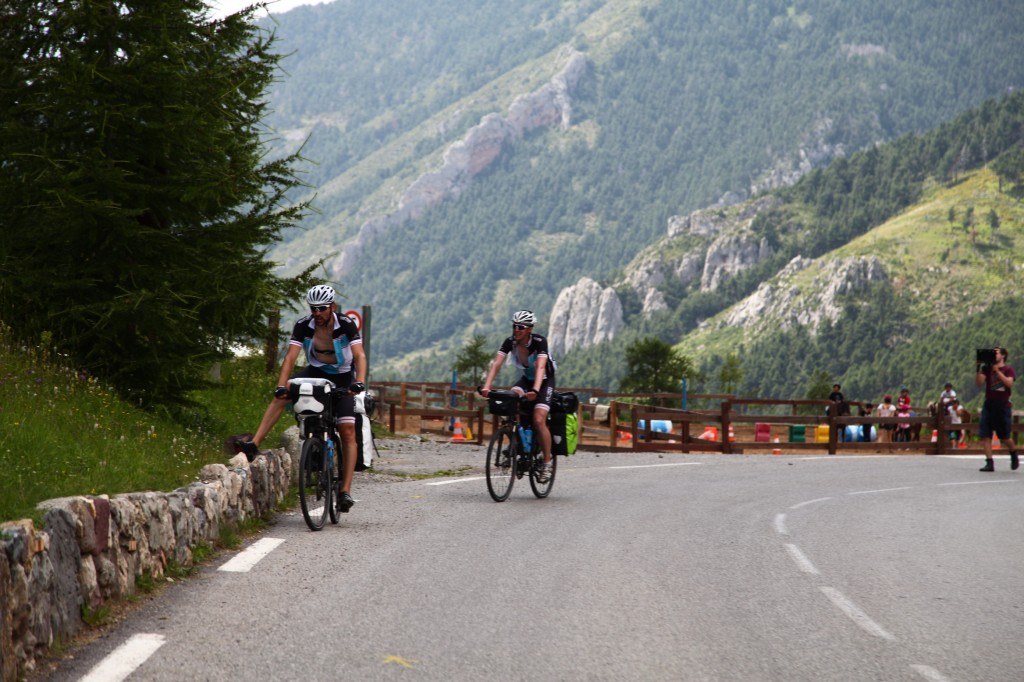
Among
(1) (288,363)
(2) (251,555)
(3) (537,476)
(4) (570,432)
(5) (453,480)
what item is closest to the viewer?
(2) (251,555)

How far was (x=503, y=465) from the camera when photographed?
42.2 feet

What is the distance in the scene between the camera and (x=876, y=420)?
28719 millimetres

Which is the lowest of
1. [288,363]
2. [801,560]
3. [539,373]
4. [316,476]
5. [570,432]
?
[801,560]

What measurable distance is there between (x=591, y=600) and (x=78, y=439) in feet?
15.0

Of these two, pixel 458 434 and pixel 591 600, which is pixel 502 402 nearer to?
pixel 591 600

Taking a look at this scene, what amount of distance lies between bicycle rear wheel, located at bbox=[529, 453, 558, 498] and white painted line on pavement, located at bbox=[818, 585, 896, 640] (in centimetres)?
551

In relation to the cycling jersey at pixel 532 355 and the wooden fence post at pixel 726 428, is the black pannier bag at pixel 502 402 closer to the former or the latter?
the cycling jersey at pixel 532 355

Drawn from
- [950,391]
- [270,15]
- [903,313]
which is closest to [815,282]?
[903,313]

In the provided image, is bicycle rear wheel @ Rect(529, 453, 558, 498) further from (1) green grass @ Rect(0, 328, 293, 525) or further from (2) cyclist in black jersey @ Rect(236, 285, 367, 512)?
(1) green grass @ Rect(0, 328, 293, 525)

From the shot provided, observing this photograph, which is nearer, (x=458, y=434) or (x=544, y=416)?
(x=544, y=416)

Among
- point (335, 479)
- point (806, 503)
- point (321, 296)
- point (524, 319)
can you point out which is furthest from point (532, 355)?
point (806, 503)

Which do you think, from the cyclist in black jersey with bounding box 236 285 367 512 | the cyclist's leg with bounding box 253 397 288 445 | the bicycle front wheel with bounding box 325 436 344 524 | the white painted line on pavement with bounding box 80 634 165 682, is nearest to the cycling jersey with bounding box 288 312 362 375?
the cyclist in black jersey with bounding box 236 285 367 512

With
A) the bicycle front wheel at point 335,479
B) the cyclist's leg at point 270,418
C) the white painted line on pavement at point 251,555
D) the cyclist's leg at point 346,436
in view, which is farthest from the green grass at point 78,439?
the cyclist's leg at point 346,436

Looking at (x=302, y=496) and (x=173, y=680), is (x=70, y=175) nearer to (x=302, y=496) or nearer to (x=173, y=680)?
(x=302, y=496)
